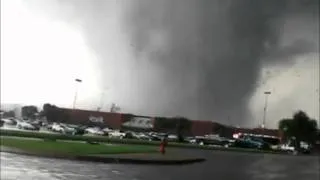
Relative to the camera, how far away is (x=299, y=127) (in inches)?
200

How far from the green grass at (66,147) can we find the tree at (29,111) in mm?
146

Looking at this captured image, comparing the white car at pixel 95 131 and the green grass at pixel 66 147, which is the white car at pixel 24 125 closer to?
the green grass at pixel 66 147

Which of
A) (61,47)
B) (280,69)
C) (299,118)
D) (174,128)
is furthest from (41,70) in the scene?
(299,118)

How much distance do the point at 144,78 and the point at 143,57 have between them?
0.16 m

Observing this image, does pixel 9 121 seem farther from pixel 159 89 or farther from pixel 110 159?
pixel 159 89

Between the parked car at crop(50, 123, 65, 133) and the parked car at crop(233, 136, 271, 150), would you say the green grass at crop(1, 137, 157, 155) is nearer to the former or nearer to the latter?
the parked car at crop(50, 123, 65, 133)

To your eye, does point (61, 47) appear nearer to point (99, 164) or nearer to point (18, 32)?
point (18, 32)

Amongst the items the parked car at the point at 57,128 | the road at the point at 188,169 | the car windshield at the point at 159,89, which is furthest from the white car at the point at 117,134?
the parked car at the point at 57,128

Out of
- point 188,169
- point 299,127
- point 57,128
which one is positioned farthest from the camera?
point 299,127

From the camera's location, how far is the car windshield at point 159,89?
339 centimetres

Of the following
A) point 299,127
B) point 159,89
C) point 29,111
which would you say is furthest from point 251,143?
point 29,111

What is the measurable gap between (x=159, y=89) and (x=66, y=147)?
2.75ft

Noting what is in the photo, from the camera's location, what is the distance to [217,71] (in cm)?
456

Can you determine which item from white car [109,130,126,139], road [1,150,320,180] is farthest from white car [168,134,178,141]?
white car [109,130,126,139]
